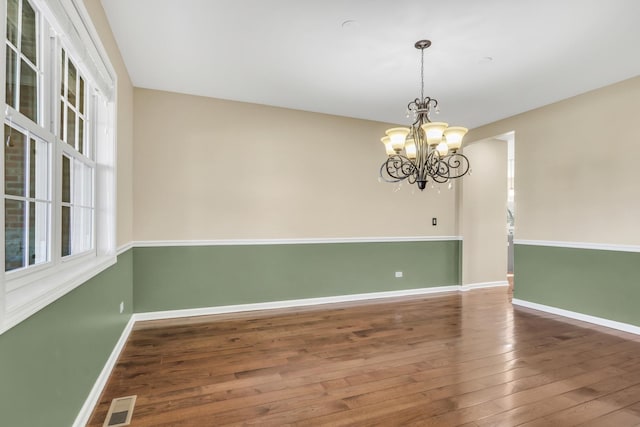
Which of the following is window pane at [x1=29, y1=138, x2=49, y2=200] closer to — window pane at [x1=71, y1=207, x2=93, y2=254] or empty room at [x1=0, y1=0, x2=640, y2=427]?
empty room at [x1=0, y1=0, x2=640, y2=427]

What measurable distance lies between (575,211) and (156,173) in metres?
5.04

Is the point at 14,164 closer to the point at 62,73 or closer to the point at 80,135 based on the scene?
the point at 62,73

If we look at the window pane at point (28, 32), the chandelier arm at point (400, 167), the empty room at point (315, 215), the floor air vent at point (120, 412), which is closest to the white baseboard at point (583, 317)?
the empty room at point (315, 215)

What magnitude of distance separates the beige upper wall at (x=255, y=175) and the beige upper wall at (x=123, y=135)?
279mm

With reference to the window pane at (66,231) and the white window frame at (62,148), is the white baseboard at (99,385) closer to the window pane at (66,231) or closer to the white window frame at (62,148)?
the white window frame at (62,148)

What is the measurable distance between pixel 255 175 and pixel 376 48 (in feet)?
7.06

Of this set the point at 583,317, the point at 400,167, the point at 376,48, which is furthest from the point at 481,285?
the point at 376,48

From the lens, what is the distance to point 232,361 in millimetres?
2787

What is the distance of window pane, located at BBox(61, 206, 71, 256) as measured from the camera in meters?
2.00

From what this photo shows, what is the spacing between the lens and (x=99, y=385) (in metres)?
2.25

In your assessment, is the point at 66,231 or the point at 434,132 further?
the point at 434,132

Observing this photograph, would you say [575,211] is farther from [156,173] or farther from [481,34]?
[156,173]

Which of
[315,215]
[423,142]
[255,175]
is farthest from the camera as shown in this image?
[315,215]

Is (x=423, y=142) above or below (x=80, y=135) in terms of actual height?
above
